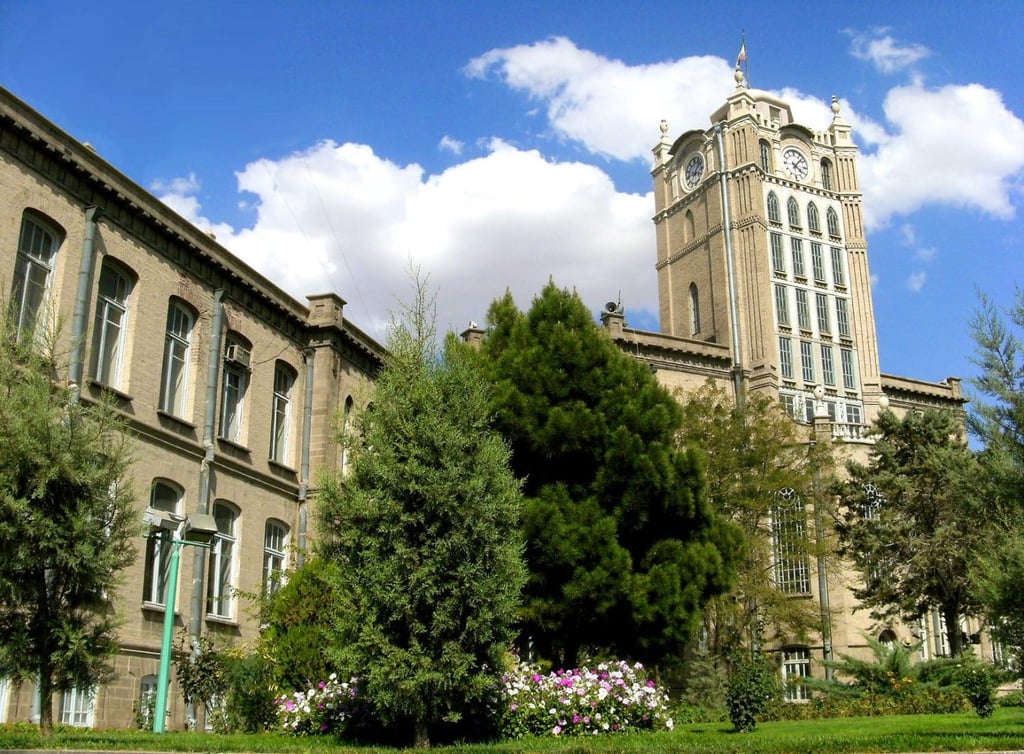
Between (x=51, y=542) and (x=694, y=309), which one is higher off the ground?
(x=694, y=309)

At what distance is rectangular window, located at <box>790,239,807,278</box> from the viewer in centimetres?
5291

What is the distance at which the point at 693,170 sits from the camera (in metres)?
56.4

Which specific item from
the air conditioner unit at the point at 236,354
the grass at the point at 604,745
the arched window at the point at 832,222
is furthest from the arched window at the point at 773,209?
the grass at the point at 604,745

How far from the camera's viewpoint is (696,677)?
27469 mm

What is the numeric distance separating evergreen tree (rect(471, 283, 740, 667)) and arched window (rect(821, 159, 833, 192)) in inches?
1568

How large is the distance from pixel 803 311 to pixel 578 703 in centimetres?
4063

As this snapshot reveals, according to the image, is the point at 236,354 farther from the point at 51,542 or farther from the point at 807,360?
the point at 807,360

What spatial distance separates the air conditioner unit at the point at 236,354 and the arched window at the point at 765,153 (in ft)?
122

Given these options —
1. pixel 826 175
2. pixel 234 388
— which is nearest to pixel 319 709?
pixel 234 388

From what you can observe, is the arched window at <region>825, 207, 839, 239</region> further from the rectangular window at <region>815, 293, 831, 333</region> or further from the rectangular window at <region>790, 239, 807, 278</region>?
the rectangular window at <region>815, 293, 831, 333</region>

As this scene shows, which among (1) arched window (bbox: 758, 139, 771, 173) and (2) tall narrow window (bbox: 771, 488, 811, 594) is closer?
(2) tall narrow window (bbox: 771, 488, 811, 594)

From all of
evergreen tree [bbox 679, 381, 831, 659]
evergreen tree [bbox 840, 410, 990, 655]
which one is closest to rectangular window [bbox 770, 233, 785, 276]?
evergreen tree [bbox 840, 410, 990, 655]

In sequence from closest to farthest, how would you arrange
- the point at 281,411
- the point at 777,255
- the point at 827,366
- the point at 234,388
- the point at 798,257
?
1. the point at 234,388
2. the point at 281,411
3. the point at 827,366
4. the point at 777,255
5. the point at 798,257

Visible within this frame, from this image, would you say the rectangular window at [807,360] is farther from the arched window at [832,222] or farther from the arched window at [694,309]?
the arched window at [832,222]
